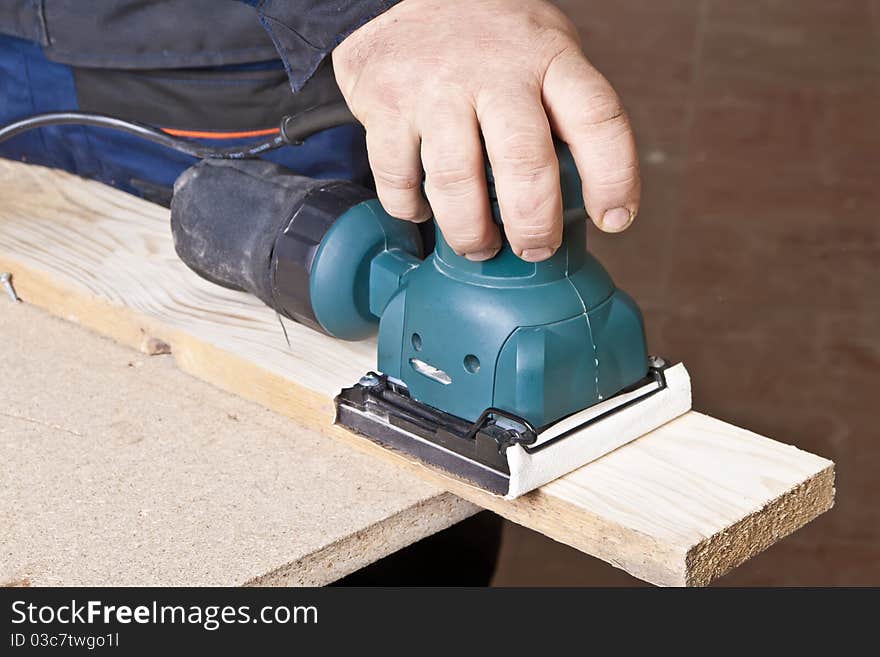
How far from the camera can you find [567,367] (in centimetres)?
117

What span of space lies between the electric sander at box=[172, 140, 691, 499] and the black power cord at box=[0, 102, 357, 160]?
0.07 m

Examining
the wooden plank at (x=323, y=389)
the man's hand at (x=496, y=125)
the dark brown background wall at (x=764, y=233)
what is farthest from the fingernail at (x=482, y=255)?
the dark brown background wall at (x=764, y=233)

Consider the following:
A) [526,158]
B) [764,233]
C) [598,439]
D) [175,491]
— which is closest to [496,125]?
[526,158]

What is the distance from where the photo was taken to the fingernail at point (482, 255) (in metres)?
1.14

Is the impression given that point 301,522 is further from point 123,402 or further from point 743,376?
point 743,376

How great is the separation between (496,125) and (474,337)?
0.73 feet

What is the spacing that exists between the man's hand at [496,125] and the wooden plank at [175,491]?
0.93 feet

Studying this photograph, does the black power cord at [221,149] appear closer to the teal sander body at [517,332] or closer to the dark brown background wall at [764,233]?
the teal sander body at [517,332]

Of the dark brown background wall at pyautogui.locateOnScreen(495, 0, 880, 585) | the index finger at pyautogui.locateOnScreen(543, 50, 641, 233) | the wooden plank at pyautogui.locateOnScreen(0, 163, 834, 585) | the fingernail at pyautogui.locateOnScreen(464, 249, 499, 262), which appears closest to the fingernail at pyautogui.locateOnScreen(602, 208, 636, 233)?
the index finger at pyautogui.locateOnScreen(543, 50, 641, 233)

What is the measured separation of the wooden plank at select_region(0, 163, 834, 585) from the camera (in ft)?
3.60

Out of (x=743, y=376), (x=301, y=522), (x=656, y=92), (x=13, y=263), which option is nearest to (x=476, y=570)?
(x=301, y=522)

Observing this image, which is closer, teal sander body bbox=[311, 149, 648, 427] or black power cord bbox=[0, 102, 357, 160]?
teal sander body bbox=[311, 149, 648, 427]

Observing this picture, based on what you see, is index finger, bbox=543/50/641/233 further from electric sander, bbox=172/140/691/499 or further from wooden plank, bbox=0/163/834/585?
wooden plank, bbox=0/163/834/585

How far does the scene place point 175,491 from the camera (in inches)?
46.8
